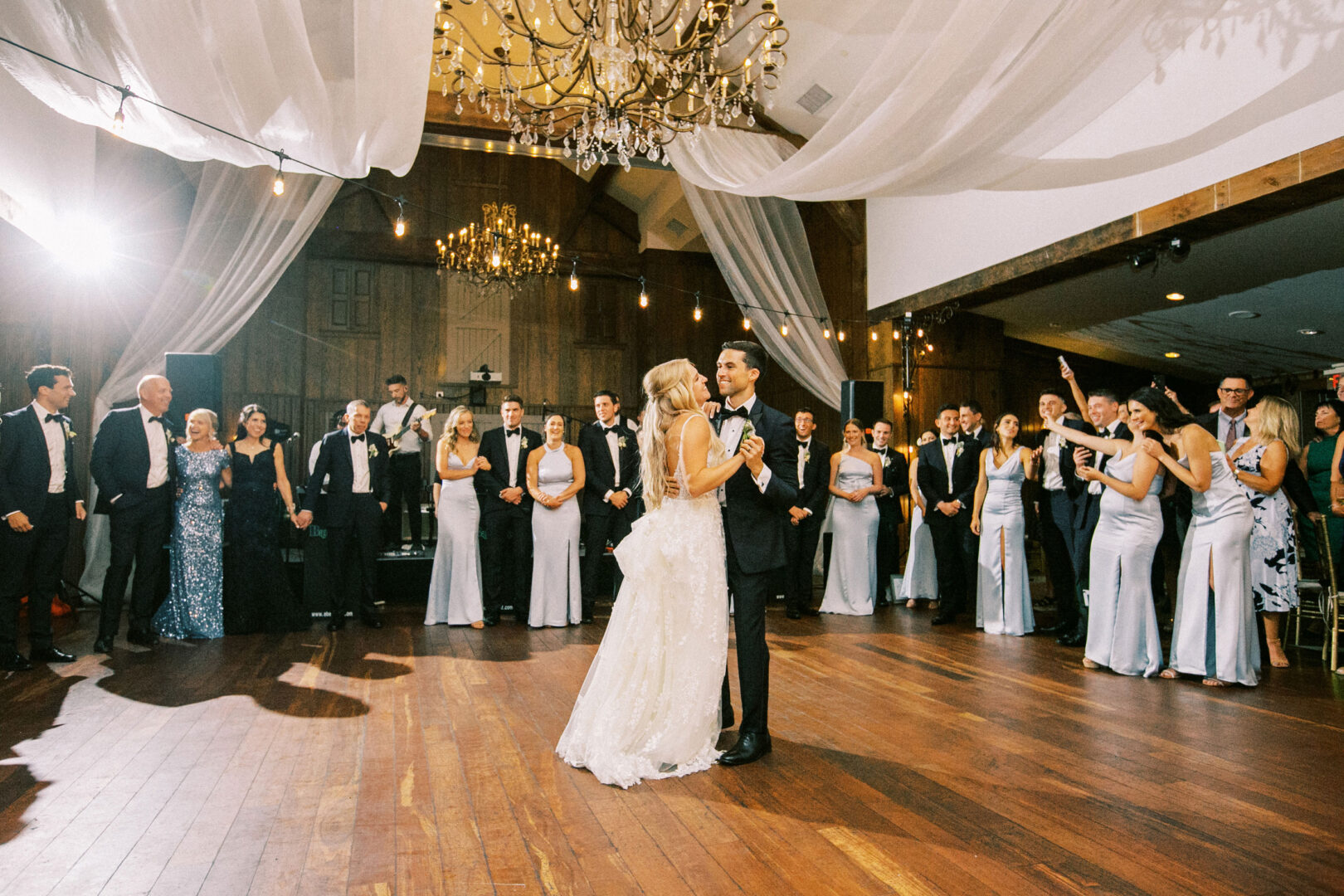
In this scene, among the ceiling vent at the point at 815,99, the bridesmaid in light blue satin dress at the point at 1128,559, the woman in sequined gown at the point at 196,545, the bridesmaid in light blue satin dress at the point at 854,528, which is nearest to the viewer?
the bridesmaid in light blue satin dress at the point at 1128,559

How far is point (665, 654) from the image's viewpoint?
3102mm

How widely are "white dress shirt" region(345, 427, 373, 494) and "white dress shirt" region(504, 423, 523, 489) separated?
989 mm

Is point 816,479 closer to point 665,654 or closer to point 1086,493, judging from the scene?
point 1086,493

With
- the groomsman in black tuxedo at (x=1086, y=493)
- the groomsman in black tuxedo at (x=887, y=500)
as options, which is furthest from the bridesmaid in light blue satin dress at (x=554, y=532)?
the groomsman in black tuxedo at (x=1086, y=493)

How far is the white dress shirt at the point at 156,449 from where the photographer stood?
5.34 metres

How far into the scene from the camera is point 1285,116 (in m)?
4.60

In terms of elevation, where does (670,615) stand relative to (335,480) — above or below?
below

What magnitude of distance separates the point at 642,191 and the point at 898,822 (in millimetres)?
10238

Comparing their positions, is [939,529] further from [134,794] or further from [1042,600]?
[134,794]

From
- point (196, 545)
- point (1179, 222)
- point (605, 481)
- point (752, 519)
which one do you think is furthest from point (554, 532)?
point (1179, 222)

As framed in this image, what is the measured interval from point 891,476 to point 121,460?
564 cm

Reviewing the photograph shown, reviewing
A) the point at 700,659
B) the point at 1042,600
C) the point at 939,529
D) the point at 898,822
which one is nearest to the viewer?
the point at 898,822

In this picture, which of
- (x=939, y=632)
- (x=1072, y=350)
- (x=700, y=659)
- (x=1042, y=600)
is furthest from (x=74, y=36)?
(x=1072, y=350)

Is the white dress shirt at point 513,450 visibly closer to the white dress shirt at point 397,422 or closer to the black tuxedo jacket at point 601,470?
the black tuxedo jacket at point 601,470
